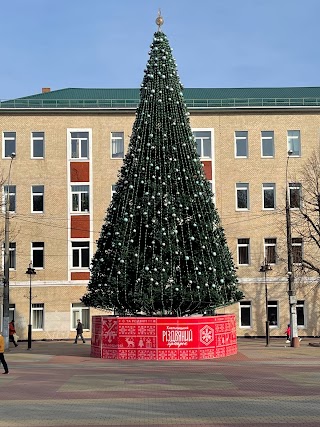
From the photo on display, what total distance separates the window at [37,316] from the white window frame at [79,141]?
397 inches

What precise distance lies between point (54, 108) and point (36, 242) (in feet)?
29.5

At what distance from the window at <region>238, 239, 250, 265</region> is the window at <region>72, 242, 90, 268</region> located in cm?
1005

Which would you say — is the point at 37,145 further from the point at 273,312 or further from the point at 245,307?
the point at 273,312

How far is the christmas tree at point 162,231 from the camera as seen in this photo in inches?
1037

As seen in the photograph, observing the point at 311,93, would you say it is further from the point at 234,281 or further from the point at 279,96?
the point at 234,281

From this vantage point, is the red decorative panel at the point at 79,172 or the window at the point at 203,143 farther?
the window at the point at 203,143

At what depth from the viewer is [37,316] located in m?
43.5

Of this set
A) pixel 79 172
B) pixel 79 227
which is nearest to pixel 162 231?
pixel 79 227

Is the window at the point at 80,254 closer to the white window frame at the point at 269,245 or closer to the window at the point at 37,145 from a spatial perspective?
the window at the point at 37,145

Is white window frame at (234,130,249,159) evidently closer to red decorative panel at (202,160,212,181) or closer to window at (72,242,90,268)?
red decorative panel at (202,160,212,181)

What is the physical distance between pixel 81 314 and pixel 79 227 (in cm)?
570

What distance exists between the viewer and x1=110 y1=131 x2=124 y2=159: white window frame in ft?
147

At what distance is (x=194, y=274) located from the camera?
26.5 m

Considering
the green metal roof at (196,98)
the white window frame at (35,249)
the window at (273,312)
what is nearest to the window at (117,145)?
the green metal roof at (196,98)
